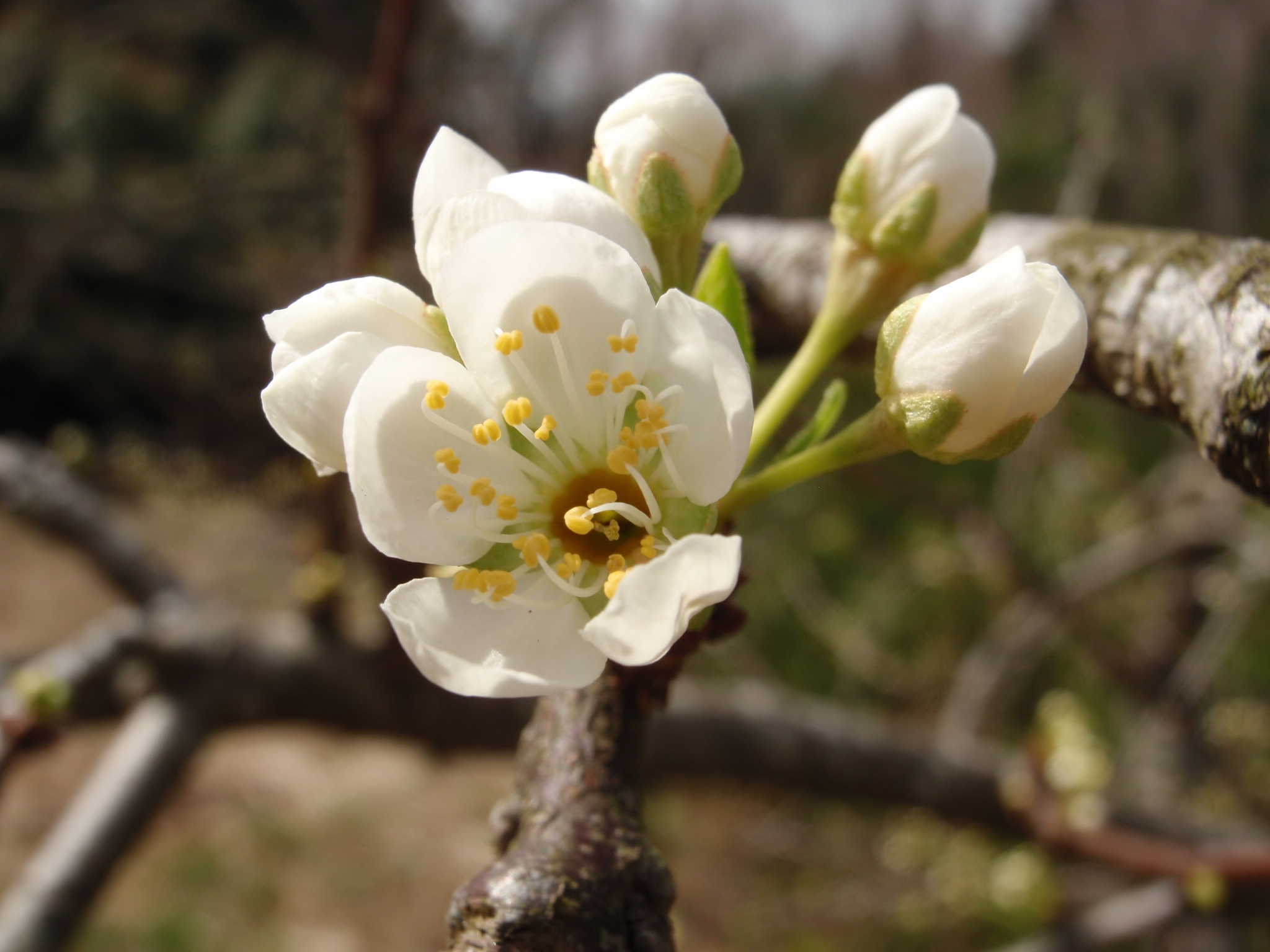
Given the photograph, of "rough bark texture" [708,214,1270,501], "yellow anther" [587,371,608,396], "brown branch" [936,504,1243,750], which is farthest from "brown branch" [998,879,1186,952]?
"yellow anther" [587,371,608,396]

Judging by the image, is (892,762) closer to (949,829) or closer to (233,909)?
(949,829)

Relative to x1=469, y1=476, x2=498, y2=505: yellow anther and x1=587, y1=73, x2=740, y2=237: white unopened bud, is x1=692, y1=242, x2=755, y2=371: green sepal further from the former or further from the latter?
x1=469, y1=476, x2=498, y2=505: yellow anther

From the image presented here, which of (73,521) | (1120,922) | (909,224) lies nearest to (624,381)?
(909,224)

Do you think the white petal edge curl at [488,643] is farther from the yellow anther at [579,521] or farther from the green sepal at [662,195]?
the green sepal at [662,195]

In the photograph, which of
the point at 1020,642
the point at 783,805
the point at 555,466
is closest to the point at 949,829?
the point at 1020,642

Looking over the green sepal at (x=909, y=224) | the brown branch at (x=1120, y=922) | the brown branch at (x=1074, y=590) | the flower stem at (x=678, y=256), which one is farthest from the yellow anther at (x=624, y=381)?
the brown branch at (x=1120, y=922)

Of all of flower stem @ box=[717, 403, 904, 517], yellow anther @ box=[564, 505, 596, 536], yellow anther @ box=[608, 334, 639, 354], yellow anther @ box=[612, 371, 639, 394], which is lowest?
yellow anther @ box=[564, 505, 596, 536]

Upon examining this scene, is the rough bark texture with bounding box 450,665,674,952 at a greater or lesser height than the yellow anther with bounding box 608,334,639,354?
lesser
